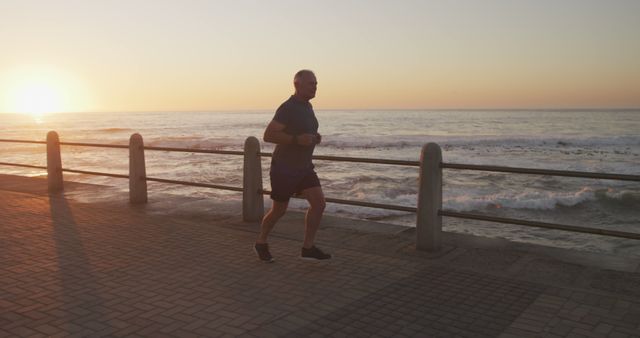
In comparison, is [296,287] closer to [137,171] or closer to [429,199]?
[429,199]

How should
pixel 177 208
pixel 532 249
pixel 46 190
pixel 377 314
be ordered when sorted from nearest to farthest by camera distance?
pixel 377 314, pixel 532 249, pixel 177 208, pixel 46 190

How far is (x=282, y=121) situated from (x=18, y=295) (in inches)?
105

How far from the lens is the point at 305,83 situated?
5.05 meters

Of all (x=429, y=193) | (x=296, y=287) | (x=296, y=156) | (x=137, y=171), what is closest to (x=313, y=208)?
(x=296, y=156)

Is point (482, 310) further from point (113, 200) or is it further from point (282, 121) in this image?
point (113, 200)

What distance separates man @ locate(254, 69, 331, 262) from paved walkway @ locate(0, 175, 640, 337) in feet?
1.07

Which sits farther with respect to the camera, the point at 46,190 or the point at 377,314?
the point at 46,190

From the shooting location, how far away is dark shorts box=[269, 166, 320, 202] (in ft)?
17.3

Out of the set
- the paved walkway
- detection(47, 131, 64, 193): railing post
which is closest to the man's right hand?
the paved walkway

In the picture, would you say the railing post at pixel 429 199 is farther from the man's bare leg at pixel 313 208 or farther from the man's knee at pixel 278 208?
the man's knee at pixel 278 208

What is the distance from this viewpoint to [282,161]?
5.26 meters

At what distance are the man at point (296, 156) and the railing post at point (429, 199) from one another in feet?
3.63

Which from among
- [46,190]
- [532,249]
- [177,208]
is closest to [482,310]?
[532,249]

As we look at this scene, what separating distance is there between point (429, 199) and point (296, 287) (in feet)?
6.27
